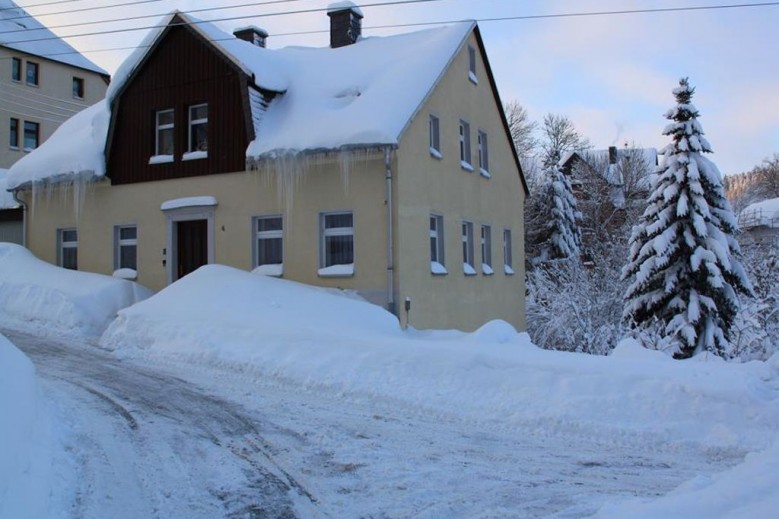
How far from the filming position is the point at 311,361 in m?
10.5

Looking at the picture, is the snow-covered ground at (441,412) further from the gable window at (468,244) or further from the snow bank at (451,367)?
the gable window at (468,244)

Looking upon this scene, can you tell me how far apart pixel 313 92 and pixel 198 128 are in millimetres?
3172

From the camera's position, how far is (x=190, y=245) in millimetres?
17766

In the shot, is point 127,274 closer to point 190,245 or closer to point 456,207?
point 190,245

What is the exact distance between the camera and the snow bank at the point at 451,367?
785 centimetres

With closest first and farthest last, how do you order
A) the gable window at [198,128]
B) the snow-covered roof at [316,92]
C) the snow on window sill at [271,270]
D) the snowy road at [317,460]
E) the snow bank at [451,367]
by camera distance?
the snowy road at [317,460]
the snow bank at [451,367]
the snow-covered roof at [316,92]
the snow on window sill at [271,270]
the gable window at [198,128]

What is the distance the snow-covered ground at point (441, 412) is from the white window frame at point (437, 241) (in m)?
3.55

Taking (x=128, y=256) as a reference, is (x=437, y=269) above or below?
below

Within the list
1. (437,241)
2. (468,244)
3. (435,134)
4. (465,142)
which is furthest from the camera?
(465,142)

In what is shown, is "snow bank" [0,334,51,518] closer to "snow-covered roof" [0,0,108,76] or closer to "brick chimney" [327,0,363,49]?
"brick chimney" [327,0,363,49]

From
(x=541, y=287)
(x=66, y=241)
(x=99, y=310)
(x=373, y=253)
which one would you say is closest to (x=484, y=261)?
(x=541, y=287)

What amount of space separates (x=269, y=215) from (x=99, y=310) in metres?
4.28

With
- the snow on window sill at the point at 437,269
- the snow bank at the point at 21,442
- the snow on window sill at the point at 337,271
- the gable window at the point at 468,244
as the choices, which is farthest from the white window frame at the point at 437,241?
the snow bank at the point at 21,442

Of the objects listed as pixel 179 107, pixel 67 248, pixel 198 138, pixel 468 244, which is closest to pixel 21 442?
pixel 198 138
